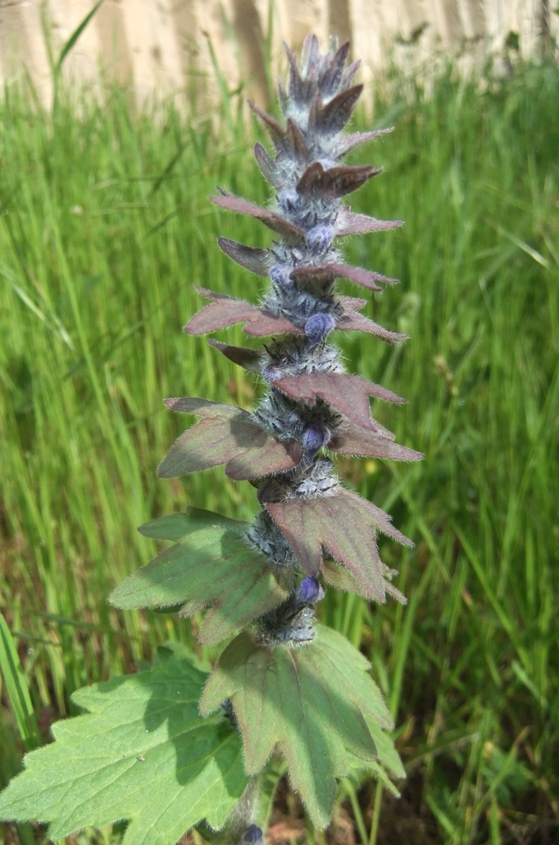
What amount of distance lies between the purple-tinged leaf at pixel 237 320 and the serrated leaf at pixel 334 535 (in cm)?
18

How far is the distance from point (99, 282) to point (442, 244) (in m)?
1.10

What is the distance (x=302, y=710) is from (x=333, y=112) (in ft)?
2.09

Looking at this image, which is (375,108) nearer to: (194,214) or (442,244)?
(442,244)

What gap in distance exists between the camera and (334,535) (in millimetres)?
701

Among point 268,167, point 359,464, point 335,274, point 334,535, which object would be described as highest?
point 268,167

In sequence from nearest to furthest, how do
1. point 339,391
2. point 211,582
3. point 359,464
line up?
point 339,391 → point 211,582 → point 359,464

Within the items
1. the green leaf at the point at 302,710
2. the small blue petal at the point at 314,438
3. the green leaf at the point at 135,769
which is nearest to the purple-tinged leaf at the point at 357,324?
the small blue petal at the point at 314,438

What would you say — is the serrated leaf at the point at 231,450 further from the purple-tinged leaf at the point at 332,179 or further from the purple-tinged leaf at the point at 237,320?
the purple-tinged leaf at the point at 332,179

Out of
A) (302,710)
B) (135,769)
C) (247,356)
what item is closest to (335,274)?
(247,356)

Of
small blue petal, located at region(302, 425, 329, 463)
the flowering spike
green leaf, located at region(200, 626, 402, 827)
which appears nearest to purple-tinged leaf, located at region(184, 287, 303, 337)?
the flowering spike

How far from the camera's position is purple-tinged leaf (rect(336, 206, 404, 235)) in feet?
2.33

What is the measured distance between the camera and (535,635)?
4.43ft

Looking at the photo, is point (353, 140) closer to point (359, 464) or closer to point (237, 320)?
point (237, 320)

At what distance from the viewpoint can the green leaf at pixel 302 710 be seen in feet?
2.49
